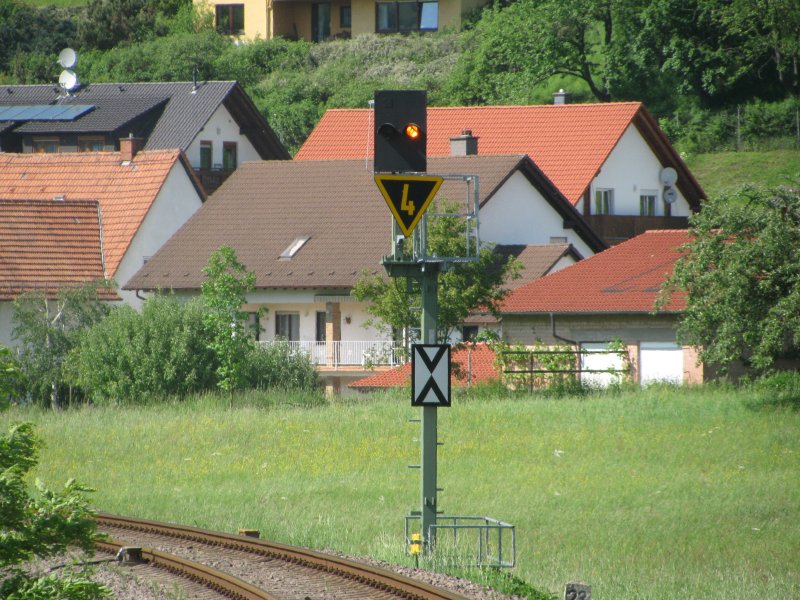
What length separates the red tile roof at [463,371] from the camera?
121 ft

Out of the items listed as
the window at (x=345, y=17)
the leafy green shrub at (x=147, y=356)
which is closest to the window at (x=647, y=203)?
the leafy green shrub at (x=147, y=356)

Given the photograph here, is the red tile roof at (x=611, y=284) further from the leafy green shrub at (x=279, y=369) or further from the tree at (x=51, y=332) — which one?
the tree at (x=51, y=332)

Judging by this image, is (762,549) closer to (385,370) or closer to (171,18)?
(385,370)

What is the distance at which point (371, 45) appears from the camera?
77.9 metres

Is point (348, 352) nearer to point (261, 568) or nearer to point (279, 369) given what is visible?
point (279, 369)

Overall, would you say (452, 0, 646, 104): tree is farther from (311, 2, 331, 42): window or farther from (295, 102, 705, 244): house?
(311, 2, 331, 42): window

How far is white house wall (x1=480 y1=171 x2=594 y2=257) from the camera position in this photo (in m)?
46.1

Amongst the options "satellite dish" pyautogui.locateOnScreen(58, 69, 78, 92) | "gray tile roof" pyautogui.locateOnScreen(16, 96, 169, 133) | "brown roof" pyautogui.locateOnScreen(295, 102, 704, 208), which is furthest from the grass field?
"satellite dish" pyautogui.locateOnScreen(58, 69, 78, 92)

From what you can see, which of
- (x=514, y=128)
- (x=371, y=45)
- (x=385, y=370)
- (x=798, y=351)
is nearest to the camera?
(x=798, y=351)

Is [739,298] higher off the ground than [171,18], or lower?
lower

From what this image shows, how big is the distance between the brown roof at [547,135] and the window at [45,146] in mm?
11123

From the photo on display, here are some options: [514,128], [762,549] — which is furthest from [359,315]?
[762,549]

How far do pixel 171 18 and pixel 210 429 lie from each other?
206 feet

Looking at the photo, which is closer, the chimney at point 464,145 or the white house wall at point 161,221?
the white house wall at point 161,221
